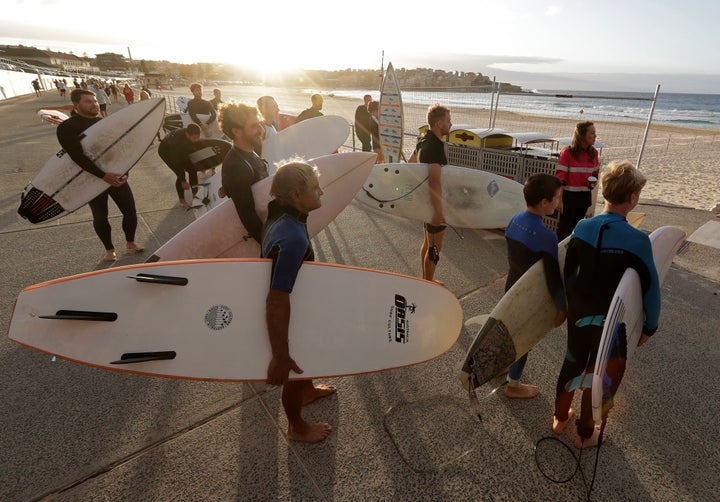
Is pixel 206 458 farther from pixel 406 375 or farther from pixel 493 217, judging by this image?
pixel 493 217

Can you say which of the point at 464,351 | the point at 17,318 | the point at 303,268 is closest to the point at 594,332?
the point at 464,351

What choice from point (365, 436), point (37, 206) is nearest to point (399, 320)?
point (365, 436)

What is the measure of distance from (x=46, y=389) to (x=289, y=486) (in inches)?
82.0

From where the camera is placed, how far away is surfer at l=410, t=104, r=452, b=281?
147 inches

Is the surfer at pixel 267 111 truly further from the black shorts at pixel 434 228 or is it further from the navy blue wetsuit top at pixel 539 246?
the navy blue wetsuit top at pixel 539 246

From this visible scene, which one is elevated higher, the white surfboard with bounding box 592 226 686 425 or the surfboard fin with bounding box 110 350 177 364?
the white surfboard with bounding box 592 226 686 425

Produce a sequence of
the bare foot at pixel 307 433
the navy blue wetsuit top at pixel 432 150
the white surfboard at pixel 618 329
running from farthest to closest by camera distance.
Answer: the navy blue wetsuit top at pixel 432 150 → the bare foot at pixel 307 433 → the white surfboard at pixel 618 329

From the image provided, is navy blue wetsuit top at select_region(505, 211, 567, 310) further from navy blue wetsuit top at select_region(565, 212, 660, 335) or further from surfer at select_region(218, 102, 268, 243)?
surfer at select_region(218, 102, 268, 243)

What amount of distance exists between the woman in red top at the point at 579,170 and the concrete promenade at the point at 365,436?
1318 mm

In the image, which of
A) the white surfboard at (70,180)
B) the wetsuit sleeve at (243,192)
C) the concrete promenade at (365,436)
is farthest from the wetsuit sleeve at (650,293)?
the white surfboard at (70,180)

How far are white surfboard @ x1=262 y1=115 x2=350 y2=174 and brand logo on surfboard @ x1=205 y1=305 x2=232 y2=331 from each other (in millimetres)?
3597

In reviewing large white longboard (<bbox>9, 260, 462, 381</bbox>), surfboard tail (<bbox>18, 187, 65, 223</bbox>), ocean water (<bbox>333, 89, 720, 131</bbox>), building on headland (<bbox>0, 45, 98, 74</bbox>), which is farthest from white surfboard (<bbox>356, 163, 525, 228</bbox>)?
building on headland (<bbox>0, 45, 98, 74</bbox>)

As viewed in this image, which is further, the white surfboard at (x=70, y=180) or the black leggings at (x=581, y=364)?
the white surfboard at (x=70, y=180)

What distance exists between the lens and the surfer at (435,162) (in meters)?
3.72
